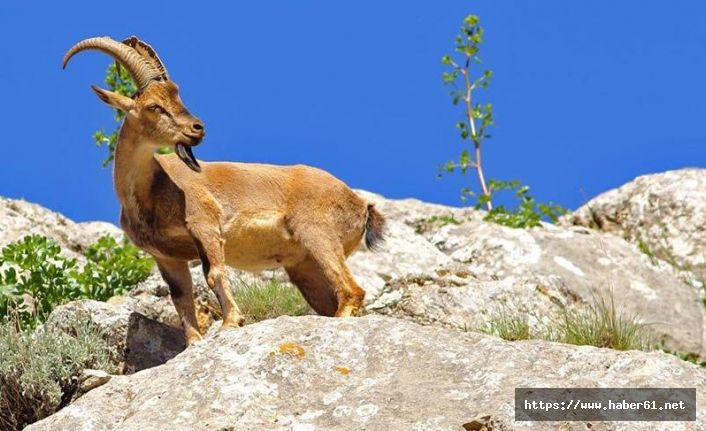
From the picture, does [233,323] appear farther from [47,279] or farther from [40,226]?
[40,226]

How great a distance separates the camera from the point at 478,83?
1812 centimetres

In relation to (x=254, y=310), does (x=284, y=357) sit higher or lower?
lower

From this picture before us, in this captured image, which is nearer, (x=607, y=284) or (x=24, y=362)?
(x=24, y=362)

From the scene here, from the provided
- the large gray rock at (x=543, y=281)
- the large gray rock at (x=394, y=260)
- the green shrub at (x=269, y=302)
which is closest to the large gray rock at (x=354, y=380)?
the large gray rock at (x=543, y=281)

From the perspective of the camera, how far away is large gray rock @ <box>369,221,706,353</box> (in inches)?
427

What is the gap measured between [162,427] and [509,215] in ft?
30.3

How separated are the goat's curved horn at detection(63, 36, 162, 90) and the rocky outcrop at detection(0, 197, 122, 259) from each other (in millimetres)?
4814

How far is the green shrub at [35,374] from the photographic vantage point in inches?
361

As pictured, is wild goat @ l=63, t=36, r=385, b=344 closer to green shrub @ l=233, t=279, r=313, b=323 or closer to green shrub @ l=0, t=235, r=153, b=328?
green shrub @ l=233, t=279, r=313, b=323

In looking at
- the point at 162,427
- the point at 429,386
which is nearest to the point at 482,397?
the point at 429,386

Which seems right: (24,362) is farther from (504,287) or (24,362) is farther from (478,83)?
(478,83)

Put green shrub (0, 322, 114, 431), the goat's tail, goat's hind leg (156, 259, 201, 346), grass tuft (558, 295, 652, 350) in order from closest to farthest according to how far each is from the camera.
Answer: green shrub (0, 322, 114, 431) < grass tuft (558, 295, 652, 350) < goat's hind leg (156, 259, 201, 346) < the goat's tail

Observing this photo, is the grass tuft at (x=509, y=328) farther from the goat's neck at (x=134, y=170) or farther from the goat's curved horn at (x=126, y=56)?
the goat's curved horn at (x=126, y=56)

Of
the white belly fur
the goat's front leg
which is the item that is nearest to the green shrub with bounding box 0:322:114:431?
the goat's front leg
